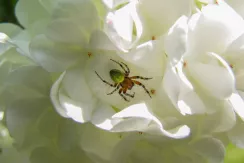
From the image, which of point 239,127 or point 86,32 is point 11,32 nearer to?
point 86,32

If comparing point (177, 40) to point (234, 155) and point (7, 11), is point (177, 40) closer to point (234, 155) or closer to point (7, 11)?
point (234, 155)

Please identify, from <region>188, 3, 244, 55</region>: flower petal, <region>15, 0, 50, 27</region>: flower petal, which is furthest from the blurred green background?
<region>188, 3, 244, 55</region>: flower petal

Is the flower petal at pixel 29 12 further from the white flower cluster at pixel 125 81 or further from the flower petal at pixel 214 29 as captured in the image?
the flower petal at pixel 214 29

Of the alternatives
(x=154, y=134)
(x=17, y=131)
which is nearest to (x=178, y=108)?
(x=154, y=134)

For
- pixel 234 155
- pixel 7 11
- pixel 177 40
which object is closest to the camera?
pixel 177 40

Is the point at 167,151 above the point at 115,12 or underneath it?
underneath

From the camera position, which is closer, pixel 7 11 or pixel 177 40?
pixel 177 40

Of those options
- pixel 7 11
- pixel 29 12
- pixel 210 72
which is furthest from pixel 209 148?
pixel 7 11
